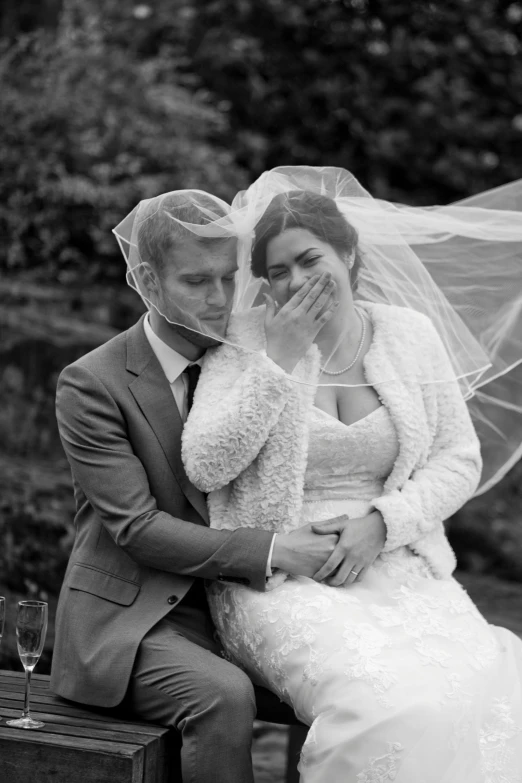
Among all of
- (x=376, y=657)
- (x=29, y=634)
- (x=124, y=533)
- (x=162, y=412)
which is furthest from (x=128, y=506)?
(x=376, y=657)

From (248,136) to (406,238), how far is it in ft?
16.3

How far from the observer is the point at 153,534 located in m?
3.08

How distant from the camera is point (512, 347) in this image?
12.3ft

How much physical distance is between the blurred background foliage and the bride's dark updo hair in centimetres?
235

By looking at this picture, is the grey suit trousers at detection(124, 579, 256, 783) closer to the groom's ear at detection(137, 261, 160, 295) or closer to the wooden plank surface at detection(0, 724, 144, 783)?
the wooden plank surface at detection(0, 724, 144, 783)

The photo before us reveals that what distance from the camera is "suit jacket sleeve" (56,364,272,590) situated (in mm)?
3090

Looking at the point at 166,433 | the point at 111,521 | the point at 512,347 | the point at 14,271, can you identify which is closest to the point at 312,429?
the point at 166,433

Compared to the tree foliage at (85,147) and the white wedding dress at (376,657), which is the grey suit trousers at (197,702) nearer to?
the white wedding dress at (376,657)

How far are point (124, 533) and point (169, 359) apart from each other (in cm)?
58

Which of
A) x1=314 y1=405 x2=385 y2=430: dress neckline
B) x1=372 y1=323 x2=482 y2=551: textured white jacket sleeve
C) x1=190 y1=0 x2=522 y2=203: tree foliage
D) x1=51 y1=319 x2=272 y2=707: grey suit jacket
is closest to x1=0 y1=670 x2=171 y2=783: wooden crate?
x1=51 y1=319 x2=272 y2=707: grey suit jacket

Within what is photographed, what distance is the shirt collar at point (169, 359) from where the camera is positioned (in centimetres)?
332

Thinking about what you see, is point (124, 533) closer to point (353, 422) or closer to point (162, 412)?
point (162, 412)

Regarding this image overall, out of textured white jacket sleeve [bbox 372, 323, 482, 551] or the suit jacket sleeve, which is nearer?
the suit jacket sleeve

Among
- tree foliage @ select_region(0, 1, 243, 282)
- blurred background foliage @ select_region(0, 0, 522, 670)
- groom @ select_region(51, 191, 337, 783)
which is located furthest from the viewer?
tree foliage @ select_region(0, 1, 243, 282)
